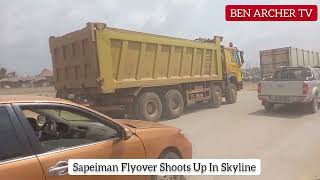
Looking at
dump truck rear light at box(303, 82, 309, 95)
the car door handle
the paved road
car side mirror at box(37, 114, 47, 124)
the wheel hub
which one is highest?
car side mirror at box(37, 114, 47, 124)

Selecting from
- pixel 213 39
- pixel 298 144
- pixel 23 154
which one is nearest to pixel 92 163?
pixel 23 154

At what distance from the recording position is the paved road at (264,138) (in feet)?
23.9

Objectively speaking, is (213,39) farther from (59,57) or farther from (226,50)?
(59,57)

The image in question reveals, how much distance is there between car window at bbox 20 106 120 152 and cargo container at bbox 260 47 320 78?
27.3 m

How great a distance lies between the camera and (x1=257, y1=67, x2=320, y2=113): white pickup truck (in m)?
14.3

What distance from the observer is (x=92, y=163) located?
425cm

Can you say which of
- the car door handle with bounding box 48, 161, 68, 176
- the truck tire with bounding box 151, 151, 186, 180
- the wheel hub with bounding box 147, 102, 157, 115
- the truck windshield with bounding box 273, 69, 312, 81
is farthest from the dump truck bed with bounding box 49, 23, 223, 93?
the car door handle with bounding box 48, 161, 68, 176

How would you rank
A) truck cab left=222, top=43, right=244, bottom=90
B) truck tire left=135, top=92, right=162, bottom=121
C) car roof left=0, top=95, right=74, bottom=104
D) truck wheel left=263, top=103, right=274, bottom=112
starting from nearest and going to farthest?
car roof left=0, top=95, right=74, bottom=104 → truck tire left=135, top=92, right=162, bottom=121 → truck wheel left=263, top=103, right=274, bottom=112 → truck cab left=222, top=43, right=244, bottom=90

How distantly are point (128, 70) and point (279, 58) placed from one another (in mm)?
20762

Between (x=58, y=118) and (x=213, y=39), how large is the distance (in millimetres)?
13570

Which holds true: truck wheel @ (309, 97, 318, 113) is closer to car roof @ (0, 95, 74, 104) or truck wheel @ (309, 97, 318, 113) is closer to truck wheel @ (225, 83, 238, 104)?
truck wheel @ (225, 83, 238, 104)

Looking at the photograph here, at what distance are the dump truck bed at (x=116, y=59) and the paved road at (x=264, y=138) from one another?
1.71 metres

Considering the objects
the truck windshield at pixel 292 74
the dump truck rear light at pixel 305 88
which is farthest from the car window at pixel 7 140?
the truck windshield at pixel 292 74

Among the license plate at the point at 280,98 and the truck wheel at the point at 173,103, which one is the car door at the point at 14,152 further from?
the license plate at the point at 280,98
